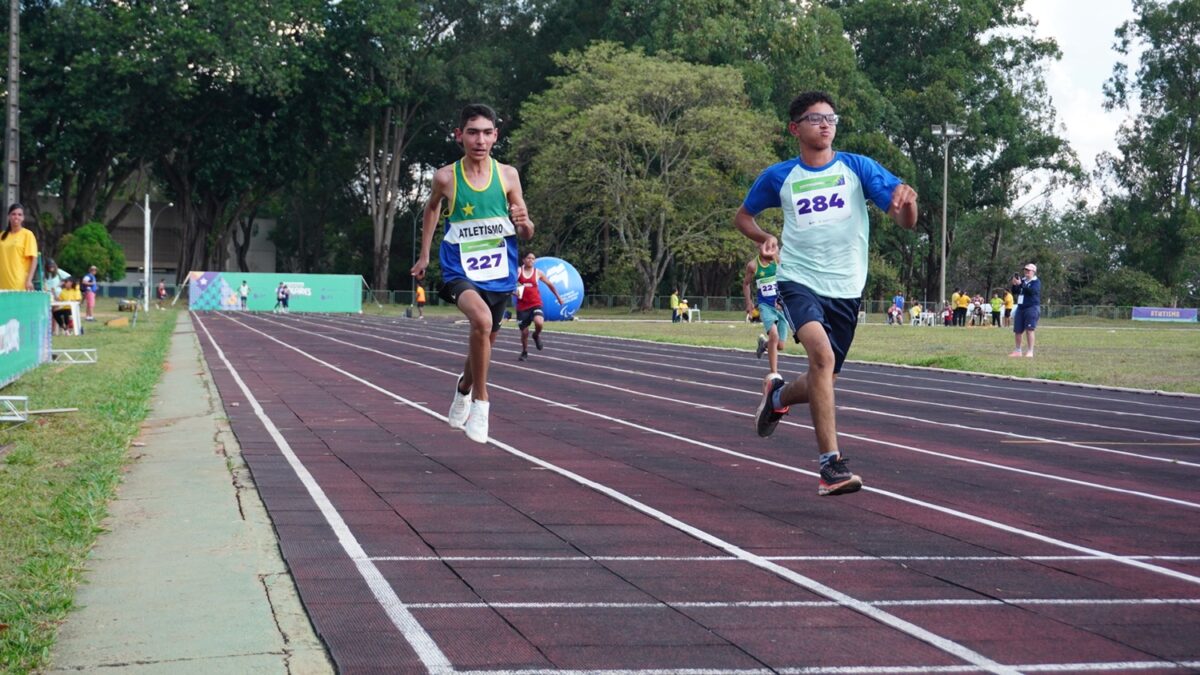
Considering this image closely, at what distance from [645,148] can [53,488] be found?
175 feet

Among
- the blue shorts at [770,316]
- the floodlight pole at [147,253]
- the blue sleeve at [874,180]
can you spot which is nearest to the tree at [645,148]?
the floodlight pole at [147,253]

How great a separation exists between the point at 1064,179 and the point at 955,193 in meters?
7.12

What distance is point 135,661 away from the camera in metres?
4.01

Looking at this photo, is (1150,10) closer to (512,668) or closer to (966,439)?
(966,439)

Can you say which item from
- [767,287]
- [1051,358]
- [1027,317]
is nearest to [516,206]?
[767,287]

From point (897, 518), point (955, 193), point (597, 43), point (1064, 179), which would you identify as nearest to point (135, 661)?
point (897, 518)

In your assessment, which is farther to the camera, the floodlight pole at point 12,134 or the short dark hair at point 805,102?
the floodlight pole at point 12,134

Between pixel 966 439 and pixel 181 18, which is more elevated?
pixel 181 18

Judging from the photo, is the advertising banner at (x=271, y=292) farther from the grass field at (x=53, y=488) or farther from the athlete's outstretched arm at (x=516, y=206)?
the athlete's outstretched arm at (x=516, y=206)

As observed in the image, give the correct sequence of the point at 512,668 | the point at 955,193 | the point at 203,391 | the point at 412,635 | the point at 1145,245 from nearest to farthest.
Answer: the point at 512,668
the point at 412,635
the point at 203,391
the point at 955,193
the point at 1145,245

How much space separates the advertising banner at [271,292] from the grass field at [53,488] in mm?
45649

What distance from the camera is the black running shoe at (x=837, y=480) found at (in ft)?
22.8

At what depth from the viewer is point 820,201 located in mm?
7449

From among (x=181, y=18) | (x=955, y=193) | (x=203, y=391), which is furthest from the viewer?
(x=955, y=193)
